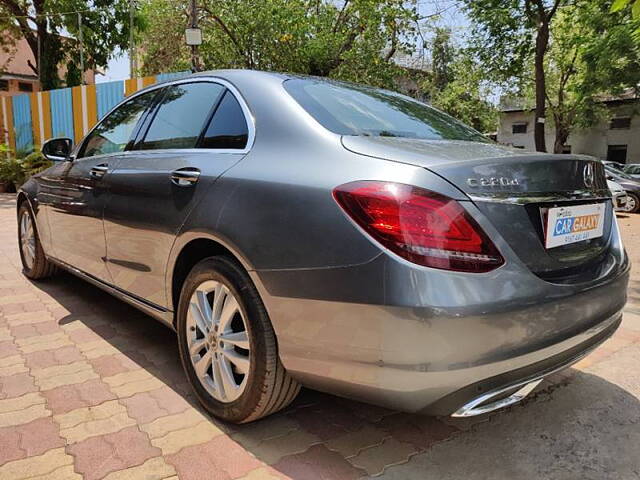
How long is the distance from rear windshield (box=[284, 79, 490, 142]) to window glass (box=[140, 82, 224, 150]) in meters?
0.47

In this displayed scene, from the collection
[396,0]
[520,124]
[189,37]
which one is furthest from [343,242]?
[520,124]

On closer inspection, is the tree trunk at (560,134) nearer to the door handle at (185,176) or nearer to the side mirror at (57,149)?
the side mirror at (57,149)

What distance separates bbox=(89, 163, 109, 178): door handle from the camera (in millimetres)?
3035

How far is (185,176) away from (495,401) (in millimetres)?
1554

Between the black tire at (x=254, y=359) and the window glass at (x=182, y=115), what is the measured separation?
2.51ft

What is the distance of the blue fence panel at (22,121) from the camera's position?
45.4 ft

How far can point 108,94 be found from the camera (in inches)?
443

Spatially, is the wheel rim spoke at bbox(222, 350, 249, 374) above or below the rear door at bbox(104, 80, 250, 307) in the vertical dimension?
below

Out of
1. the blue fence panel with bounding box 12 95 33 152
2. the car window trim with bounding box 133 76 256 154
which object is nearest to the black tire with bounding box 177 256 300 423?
the car window trim with bounding box 133 76 256 154

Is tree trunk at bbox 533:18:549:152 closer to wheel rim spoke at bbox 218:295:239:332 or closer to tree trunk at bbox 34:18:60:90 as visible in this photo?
wheel rim spoke at bbox 218:295:239:332

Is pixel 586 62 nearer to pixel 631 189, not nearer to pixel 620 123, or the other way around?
pixel 631 189

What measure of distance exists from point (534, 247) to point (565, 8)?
666 inches

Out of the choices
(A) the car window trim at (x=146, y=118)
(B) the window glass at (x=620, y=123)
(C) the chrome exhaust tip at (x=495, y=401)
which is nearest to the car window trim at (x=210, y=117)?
(A) the car window trim at (x=146, y=118)

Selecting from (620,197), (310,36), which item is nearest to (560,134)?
(620,197)
